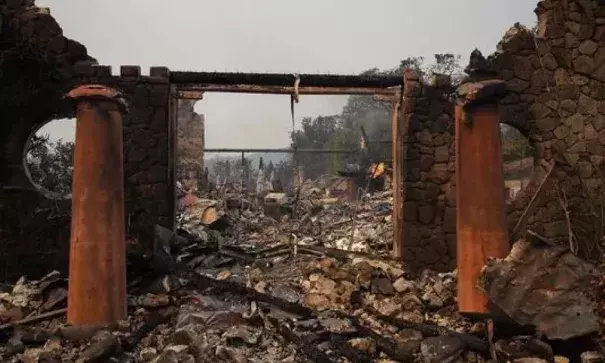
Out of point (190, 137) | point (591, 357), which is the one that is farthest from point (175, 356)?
point (190, 137)

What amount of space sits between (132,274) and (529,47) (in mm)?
6791

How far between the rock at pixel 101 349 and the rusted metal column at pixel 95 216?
36 cm

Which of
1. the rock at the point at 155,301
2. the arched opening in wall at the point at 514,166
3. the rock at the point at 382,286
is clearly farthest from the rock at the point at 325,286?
the arched opening in wall at the point at 514,166

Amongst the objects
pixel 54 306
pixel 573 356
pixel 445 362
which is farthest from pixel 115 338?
pixel 573 356

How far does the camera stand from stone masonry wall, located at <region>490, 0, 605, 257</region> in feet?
24.3

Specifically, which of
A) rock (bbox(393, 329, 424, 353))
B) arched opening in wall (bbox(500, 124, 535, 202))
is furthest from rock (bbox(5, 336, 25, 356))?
arched opening in wall (bbox(500, 124, 535, 202))

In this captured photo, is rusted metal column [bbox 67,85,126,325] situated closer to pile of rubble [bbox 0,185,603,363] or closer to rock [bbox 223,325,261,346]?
pile of rubble [bbox 0,185,603,363]

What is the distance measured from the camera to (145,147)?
7051mm

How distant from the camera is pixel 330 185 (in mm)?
21844

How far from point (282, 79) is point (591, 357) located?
5.29 m

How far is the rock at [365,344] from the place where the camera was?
4.42 metres

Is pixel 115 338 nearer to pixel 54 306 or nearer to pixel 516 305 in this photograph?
pixel 54 306

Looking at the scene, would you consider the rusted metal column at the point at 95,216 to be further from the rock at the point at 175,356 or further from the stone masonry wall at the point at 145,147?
the stone masonry wall at the point at 145,147

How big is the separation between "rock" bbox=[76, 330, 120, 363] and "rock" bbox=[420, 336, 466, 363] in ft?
9.00
